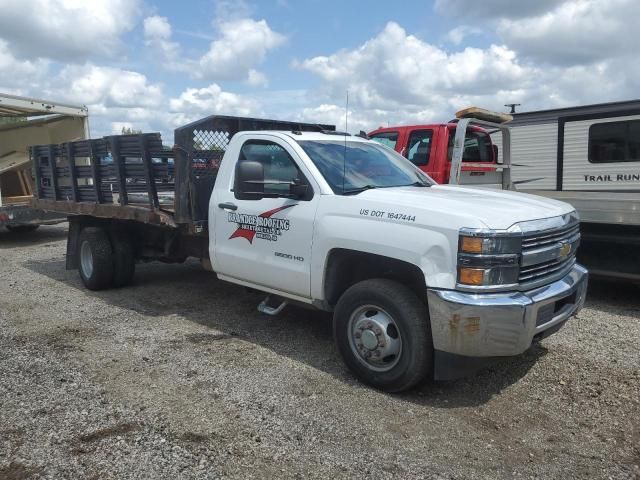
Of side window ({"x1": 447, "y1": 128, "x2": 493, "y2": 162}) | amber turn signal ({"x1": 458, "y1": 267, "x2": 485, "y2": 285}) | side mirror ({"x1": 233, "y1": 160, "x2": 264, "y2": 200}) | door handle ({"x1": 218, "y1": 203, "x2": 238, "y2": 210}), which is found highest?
side window ({"x1": 447, "y1": 128, "x2": 493, "y2": 162})

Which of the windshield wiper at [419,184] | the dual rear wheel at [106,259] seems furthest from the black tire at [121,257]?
the windshield wiper at [419,184]

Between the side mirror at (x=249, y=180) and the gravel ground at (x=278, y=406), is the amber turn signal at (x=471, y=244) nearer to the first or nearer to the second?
the gravel ground at (x=278, y=406)

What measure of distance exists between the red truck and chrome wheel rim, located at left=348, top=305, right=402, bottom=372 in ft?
12.6

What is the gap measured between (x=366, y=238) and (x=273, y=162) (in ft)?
4.75

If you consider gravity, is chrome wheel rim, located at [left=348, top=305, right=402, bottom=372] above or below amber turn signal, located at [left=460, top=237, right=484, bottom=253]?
below

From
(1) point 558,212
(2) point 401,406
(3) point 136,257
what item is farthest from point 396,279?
(3) point 136,257

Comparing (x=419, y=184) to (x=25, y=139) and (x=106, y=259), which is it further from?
(x=25, y=139)

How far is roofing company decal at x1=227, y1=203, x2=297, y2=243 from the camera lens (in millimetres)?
4828

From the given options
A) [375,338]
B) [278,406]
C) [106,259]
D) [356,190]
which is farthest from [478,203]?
[106,259]

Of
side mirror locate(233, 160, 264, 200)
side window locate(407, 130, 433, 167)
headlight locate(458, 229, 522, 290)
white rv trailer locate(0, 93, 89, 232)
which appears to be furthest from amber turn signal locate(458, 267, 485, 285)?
white rv trailer locate(0, 93, 89, 232)

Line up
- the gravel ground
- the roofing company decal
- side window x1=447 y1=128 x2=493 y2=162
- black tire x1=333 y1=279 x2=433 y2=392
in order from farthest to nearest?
side window x1=447 y1=128 x2=493 y2=162 < the roofing company decal < black tire x1=333 y1=279 x2=433 y2=392 < the gravel ground

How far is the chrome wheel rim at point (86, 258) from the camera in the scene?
7390 mm

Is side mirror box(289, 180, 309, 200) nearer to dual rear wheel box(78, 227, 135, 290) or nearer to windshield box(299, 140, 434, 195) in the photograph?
windshield box(299, 140, 434, 195)

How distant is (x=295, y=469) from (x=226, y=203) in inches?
112
